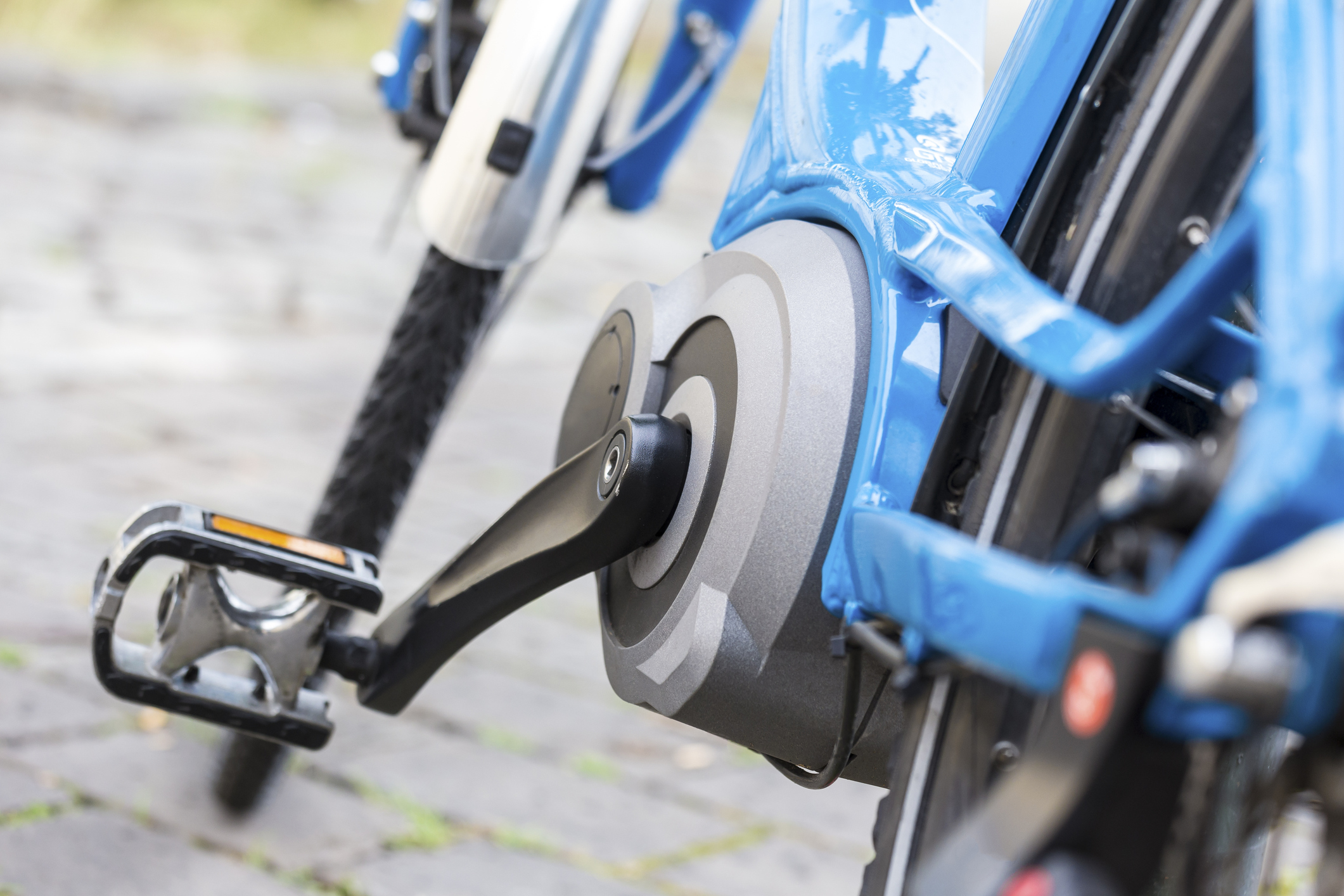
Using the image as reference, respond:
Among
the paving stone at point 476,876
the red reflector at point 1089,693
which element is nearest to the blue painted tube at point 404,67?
the paving stone at point 476,876

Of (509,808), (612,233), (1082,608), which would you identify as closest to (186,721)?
(509,808)

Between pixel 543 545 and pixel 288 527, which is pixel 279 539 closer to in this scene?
pixel 543 545

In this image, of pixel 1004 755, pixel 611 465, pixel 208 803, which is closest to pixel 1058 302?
pixel 1004 755

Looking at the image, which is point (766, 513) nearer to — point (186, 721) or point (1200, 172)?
point (1200, 172)

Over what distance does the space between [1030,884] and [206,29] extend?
9828mm

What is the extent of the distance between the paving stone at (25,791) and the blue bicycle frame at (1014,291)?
98 centimetres

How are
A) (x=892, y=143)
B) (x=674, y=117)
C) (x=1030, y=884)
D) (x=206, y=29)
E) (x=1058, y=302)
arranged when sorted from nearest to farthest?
(x=1030, y=884) → (x=1058, y=302) → (x=892, y=143) → (x=674, y=117) → (x=206, y=29)

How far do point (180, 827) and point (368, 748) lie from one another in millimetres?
324

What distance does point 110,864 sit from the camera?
142 cm

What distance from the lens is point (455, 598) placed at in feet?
3.59

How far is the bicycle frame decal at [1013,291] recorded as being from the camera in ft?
1.63

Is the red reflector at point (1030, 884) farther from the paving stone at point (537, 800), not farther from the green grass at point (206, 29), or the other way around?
the green grass at point (206, 29)

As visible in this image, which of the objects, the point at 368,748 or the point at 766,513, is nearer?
the point at 766,513

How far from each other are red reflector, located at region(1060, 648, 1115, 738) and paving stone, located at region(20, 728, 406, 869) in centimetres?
116
